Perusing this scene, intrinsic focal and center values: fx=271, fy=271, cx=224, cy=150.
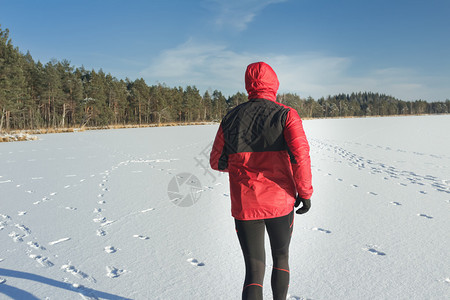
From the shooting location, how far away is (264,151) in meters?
1.54

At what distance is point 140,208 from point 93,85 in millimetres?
45567

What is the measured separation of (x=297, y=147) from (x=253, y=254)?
684 millimetres

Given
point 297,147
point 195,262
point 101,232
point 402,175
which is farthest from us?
point 402,175

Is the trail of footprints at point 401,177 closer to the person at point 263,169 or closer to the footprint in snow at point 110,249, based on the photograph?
the person at point 263,169

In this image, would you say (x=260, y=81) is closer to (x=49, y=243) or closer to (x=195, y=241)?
(x=195, y=241)

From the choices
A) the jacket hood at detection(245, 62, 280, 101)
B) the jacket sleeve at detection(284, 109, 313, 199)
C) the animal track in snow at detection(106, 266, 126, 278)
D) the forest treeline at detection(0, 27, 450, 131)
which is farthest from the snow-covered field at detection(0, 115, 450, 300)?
the forest treeline at detection(0, 27, 450, 131)

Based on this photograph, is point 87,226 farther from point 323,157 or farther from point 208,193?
point 323,157

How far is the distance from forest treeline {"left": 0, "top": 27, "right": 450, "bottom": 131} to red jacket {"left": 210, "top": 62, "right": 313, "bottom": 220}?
2763 centimetres

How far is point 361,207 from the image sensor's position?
4.11 m

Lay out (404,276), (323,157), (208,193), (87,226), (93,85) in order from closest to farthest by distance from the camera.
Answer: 1. (404,276)
2. (87,226)
3. (208,193)
4. (323,157)
5. (93,85)

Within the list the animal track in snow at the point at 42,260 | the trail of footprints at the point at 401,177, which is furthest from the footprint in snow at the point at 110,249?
the trail of footprints at the point at 401,177

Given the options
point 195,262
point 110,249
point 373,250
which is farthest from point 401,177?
point 110,249

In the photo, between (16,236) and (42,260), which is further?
(16,236)

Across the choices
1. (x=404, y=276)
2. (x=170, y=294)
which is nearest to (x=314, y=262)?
(x=404, y=276)
